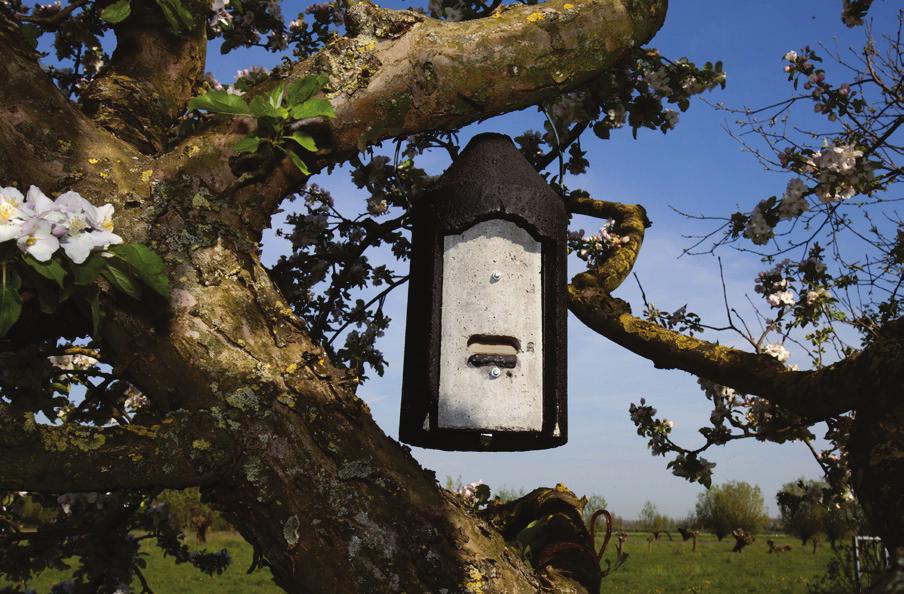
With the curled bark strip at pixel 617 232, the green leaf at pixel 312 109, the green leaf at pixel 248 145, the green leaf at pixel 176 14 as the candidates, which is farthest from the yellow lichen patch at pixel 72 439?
the curled bark strip at pixel 617 232

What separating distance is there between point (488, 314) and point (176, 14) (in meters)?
2.52

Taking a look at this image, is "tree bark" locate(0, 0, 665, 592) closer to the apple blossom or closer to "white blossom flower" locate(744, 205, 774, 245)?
the apple blossom

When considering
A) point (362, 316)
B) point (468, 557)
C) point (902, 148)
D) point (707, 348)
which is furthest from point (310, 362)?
point (902, 148)

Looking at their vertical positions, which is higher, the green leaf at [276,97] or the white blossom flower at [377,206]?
the white blossom flower at [377,206]

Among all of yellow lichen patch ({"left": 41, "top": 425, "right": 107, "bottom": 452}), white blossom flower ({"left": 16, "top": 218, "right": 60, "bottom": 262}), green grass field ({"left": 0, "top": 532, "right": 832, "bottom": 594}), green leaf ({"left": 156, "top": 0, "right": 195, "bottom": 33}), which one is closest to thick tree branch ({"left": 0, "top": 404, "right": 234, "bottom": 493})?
yellow lichen patch ({"left": 41, "top": 425, "right": 107, "bottom": 452})

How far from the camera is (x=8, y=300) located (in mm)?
2256

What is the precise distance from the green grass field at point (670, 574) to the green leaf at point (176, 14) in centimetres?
1278

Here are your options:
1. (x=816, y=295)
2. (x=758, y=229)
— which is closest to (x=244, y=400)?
(x=758, y=229)

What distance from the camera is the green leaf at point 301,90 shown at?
124 inches

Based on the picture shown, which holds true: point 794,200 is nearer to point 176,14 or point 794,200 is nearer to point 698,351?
point 698,351

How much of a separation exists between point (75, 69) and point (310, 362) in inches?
172

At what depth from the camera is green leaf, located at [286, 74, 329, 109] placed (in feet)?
10.4

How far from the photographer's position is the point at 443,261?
3121mm

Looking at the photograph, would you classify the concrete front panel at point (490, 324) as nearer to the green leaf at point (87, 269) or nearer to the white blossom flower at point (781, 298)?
the green leaf at point (87, 269)
